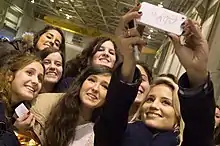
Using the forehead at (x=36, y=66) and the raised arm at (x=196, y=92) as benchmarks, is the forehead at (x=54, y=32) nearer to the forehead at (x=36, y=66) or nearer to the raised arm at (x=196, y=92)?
the forehead at (x=36, y=66)

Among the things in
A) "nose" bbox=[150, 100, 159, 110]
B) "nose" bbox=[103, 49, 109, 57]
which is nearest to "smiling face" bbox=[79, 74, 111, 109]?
"nose" bbox=[150, 100, 159, 110]

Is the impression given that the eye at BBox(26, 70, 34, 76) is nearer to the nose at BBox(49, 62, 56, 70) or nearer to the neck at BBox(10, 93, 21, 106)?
the neck at BBox(10, 93, 21, 106)

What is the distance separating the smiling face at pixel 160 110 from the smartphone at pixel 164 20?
33 centimetres

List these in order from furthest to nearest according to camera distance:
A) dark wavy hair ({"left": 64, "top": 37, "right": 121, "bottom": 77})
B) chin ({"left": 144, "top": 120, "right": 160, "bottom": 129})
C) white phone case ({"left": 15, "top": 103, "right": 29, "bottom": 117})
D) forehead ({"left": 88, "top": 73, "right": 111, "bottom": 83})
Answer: dark wavy hair ({"left": 64, "top": 37, "right": 121, "bottom": 77}) < forehead ({"left": 88, "top": 73, "right": 111, "bottom": 83}) < white phone case ({"left": 15, "top": 103, "right": 29, "bottom": 117}) < chin ({"left": 144, "top": 120, "right": 160, "bottom": 129})

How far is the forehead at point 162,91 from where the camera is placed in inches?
62.1

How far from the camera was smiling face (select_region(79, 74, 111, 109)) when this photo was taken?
1891 millimetres

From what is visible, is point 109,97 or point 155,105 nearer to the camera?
point 109,97

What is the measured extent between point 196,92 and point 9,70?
3.97ft

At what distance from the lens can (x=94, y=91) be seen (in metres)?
1.90

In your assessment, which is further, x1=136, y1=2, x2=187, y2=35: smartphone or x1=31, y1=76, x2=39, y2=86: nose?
x1=31, y1=76, x2=39, y2=86: nose

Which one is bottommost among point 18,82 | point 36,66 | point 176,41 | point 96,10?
point 18,82

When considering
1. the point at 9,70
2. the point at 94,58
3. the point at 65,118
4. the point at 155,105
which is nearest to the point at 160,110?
the point at 155,105

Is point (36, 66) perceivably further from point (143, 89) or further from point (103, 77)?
point (143, 89)

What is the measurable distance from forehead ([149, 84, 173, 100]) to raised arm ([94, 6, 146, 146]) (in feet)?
0.73
